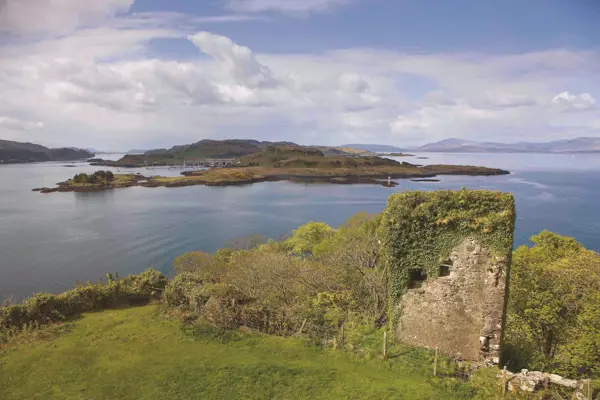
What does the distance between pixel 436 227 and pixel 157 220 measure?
53.9 metres

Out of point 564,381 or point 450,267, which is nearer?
point 564,381

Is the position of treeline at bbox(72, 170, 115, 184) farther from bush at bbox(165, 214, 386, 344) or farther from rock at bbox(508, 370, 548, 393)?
rock at bbox(508, 370, 548, 393)

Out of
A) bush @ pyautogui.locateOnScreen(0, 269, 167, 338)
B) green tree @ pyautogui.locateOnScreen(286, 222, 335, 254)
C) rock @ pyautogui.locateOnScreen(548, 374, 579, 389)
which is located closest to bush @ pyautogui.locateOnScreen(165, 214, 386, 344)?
bush @ pyautogui.locateOnScreen(0, 269, 167, 338)

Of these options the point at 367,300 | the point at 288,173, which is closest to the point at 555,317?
the point at 367,300

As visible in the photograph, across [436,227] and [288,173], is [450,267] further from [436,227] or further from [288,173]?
[288,173]

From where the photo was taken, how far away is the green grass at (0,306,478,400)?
1147 cm

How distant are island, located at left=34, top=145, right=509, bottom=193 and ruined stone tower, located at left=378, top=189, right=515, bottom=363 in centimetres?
9447

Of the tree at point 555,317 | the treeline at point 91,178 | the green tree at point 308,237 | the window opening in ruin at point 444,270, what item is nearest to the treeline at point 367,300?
the tree at point 555,317

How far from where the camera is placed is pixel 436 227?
12.4m

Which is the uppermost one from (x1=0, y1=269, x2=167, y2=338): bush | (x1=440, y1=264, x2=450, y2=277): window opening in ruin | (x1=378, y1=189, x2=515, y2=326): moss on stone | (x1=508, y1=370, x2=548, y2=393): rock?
(x1=378, y1=189, x2=515, y2=326): moss on stone

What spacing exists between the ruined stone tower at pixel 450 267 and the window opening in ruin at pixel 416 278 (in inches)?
1.3

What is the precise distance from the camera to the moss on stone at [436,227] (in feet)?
38.2

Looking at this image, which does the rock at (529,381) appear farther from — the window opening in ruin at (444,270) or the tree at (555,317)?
the window opening in ruin at (444,270)

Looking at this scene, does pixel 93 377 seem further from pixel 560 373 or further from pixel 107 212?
pixel 107 212
